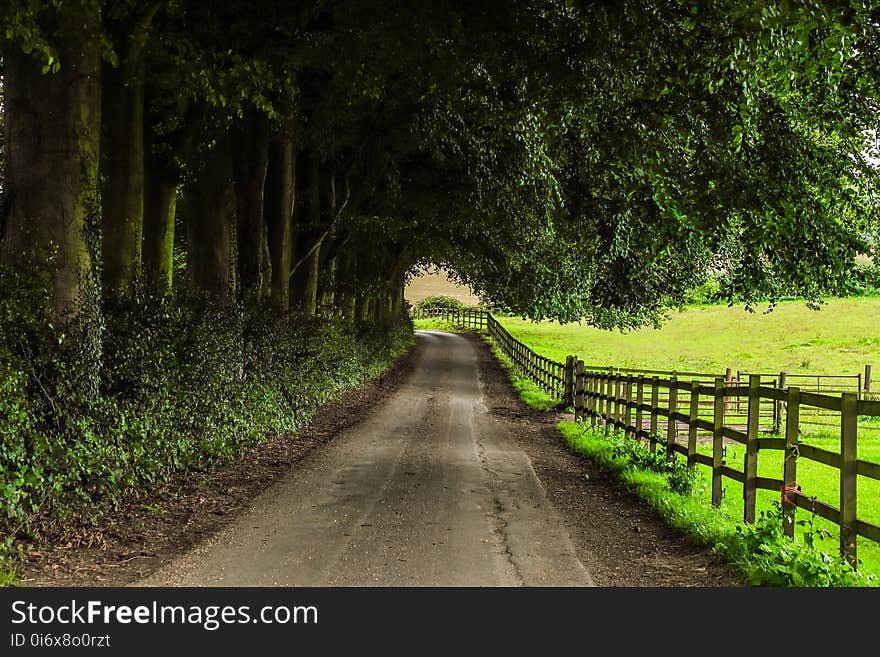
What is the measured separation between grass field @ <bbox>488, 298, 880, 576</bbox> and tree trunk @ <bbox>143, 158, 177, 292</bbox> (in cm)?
1104

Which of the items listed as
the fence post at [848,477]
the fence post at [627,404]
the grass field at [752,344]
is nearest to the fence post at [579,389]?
the grass field at [752,344]

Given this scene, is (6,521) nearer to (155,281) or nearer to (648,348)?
(155,281)

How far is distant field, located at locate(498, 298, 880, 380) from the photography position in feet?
150

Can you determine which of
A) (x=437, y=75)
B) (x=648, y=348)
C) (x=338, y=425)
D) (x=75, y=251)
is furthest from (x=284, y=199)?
(x=648, y=348)

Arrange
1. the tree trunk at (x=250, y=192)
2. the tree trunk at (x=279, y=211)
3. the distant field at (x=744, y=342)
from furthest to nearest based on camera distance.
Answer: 1. the distant field at (x=744, y=342)
2. the tree trunk at (x=279, y=211)
3. the tree trunk at (x=250, y=192)

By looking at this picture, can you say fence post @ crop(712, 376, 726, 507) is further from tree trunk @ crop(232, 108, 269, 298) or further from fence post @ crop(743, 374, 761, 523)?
tree trunk @ crop(232, 108, 269, 298)

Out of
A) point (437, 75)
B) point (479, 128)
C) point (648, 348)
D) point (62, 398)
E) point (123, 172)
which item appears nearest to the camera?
point (62, 398)

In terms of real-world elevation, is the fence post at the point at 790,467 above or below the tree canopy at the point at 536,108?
below

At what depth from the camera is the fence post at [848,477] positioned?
20.3 feet

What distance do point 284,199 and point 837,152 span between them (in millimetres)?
10591

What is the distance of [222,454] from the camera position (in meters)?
11.0

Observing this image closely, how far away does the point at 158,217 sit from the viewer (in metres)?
12.6

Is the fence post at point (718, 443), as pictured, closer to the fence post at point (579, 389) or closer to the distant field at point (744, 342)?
the fence post at point (579, 389)

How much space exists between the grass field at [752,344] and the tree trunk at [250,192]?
1001 cm
